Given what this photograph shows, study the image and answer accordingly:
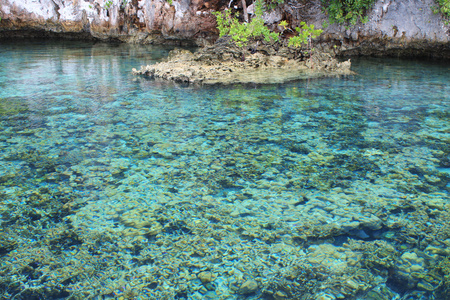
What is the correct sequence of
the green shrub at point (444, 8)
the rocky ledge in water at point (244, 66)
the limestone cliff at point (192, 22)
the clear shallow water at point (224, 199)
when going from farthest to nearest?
1. the limestone cliff at point (192, 22)
2. the green shrub at point (444, 8)
3. the rocky ledge in water at point (244, 66)
4. the clear shallow water at point (224, 199)

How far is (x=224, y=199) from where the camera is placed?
A: 3701 mm

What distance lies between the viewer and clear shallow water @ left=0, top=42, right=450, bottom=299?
8.65 feet

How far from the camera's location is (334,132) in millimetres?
5703

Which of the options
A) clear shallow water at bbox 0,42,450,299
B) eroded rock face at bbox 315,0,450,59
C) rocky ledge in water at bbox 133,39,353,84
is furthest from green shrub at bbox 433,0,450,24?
clear shallow water at bbox 0,42,450,299

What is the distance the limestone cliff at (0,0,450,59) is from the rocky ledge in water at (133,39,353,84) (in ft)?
12.0

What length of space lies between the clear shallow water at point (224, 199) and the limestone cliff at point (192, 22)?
826 cm

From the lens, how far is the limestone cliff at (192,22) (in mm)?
13945

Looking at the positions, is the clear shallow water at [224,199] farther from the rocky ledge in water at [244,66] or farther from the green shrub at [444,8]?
the green shrub at [444,8]

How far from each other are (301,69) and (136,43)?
12746mm

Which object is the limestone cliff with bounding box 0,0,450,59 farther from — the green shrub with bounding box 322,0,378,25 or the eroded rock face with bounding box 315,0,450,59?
the green shrub with bounding box 322,0,378,25

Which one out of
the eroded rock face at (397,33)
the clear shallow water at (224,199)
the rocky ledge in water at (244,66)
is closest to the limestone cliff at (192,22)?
the eroded rock face at (397,33)

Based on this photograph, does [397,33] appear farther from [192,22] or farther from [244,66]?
[192,22]

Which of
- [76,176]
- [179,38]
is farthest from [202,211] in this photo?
[179,38]

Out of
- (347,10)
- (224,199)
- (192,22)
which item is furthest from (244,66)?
(192,22)
